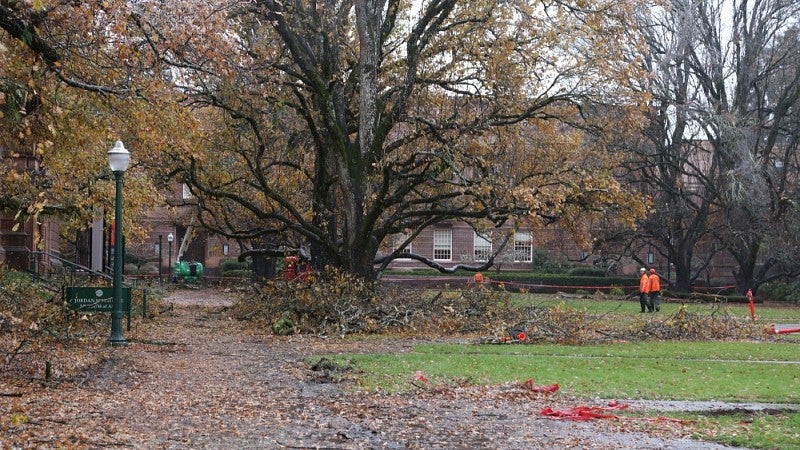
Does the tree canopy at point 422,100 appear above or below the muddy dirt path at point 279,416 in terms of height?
above

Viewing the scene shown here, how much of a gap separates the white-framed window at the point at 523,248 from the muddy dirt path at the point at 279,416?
4507 centimetres

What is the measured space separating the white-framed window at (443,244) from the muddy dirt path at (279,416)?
46467mm

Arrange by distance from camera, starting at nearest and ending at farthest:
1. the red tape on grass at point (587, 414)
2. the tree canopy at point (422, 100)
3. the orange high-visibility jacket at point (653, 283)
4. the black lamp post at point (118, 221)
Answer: the red tape on grass at point (587, 414)
the black lamp post at point (118, 221)
the tree canopy at point (422, 100)
the orange high-visibility jacket at point (653, 283)

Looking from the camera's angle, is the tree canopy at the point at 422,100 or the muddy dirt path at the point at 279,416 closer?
the muddy dirt path at the point at 279,416

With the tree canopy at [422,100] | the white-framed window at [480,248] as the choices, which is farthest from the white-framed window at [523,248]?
the tree canopy at [422,100]

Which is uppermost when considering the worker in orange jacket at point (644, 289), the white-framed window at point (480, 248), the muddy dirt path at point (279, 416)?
the white-framed window at point (480, 248)

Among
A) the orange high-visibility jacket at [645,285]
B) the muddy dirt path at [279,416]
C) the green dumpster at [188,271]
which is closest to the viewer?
the muddy dirt path at [279,416]

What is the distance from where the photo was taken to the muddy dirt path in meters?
9.12

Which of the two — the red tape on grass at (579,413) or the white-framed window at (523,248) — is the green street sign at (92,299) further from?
the white-framed window at (523,248)

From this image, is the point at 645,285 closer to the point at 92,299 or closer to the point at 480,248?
the point at 92,299

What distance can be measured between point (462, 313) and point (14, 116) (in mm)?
14863

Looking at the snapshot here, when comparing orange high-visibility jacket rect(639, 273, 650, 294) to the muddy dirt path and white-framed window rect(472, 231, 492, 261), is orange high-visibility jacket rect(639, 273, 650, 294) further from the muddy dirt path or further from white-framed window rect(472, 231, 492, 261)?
white-framed window rect(472, 231, 492, 261)

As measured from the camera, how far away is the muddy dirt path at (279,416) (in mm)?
9117

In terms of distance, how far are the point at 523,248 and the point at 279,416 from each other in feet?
167
